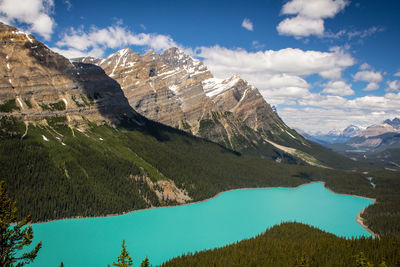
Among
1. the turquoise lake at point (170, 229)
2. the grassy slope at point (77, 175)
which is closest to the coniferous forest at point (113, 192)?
the grassy slope at point (77, 175)

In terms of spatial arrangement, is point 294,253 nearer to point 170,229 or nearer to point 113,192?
point 170,229

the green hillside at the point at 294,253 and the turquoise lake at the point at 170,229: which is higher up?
the turquoise lake at the point at 170,229

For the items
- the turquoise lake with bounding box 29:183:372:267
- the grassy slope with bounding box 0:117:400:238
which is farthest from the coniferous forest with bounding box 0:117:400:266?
the turquoise lake with bounding box 29:183:372:267

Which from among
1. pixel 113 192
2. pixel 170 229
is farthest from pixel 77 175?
pixel 170 229

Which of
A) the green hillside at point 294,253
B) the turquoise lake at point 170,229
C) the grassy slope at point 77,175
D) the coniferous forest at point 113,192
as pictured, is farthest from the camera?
the grassy slope at point 77,175

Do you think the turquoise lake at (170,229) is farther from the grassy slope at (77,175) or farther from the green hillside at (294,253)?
the green hillside at (294,253)

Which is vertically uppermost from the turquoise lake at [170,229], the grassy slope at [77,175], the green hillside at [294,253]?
the grassy slope at [77,175]

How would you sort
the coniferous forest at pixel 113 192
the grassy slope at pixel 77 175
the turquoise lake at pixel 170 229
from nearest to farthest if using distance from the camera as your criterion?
the coniferous forest at pixel 113 192
the turquoise lake at pixel 170 229
the grassy slope at pixel 77 175

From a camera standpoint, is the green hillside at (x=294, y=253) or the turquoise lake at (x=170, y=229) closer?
the green hillside at (x=294, y=253)

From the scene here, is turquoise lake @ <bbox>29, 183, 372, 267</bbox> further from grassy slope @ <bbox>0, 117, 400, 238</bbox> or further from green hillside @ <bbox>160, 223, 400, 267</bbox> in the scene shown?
green hillside @ <bbox>160, 223, 400, 267</bbox>

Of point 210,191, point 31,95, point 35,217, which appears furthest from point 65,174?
point 210,191
